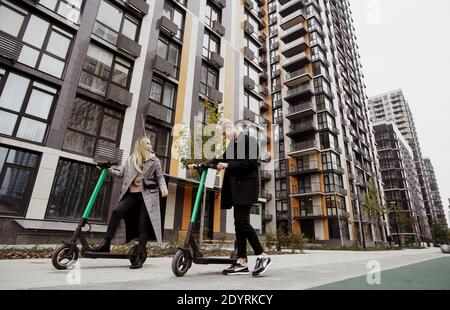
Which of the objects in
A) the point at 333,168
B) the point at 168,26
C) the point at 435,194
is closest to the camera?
the point at 168,26

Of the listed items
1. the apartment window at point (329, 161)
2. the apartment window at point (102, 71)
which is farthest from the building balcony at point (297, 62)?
the apartment window at point (102, 71)

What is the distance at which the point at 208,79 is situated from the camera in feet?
59.0

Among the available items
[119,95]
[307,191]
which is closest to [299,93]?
[307,191]

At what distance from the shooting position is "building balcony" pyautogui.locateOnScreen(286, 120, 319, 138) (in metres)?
33.2

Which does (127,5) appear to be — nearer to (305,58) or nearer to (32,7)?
(32,7)

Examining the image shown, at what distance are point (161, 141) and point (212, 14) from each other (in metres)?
12.5

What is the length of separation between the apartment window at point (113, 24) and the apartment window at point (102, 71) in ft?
2.91

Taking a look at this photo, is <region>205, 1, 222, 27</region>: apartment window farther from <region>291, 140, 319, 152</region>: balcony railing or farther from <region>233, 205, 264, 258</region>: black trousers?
<region>291, 140, 319, 152</region>: balcony railing

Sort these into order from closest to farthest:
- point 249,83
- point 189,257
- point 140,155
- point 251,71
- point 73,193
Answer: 1. point 189,257
2. point 140,155
3. point 73,193
4. point 249,83
5. point 251,71

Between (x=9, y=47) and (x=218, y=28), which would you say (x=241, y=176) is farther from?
(x=218, y=28)

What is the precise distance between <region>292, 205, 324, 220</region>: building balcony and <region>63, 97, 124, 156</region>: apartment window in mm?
25857

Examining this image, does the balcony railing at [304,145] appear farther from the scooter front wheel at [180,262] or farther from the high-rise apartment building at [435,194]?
the high-rise apartment building at [435,194]

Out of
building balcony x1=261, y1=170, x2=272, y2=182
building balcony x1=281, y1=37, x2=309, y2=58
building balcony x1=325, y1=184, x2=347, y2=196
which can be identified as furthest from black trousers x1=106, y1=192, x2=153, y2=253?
building balcony x1=281, y1=37, x2=309, y2=58
